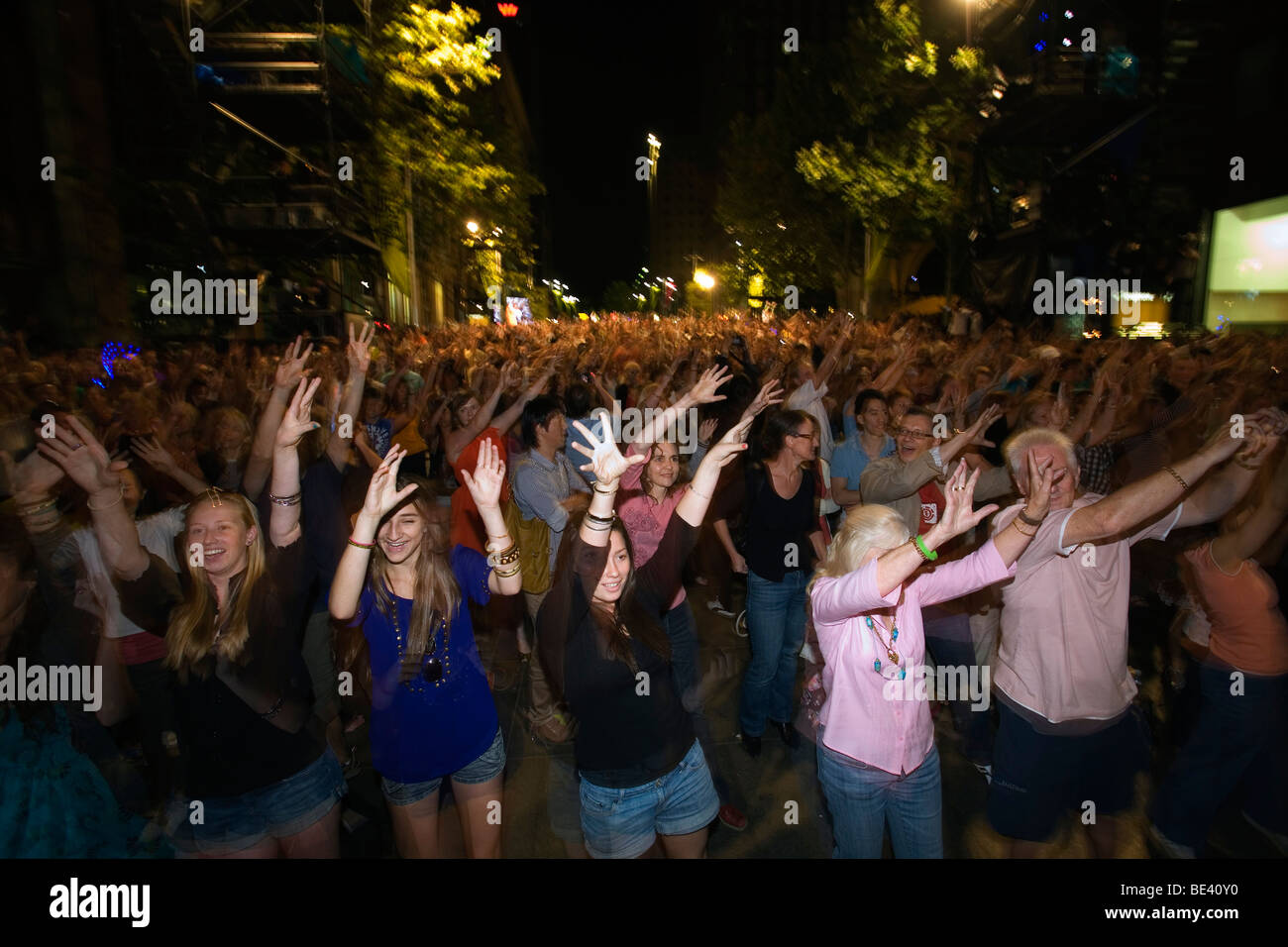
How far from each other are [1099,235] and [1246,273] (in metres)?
2.44

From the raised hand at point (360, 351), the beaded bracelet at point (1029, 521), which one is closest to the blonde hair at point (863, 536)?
the beaded bracelet at point (1029, 521)

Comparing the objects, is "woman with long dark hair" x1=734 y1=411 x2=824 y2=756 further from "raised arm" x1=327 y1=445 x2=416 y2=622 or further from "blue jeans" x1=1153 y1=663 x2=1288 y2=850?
"raised arm" x1=327 y1=445 x2=416 y2=622

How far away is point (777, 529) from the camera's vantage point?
13.0 ft

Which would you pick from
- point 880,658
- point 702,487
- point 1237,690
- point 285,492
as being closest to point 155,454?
point 285,492

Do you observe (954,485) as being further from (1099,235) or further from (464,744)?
(1099,235)

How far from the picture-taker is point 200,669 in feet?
7.90

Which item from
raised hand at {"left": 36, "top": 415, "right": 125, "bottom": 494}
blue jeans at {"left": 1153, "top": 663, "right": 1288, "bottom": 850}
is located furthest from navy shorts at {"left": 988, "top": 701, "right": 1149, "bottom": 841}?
raised hand at {"left": 36, "top": 415, "right": 125, "bottom": 494}

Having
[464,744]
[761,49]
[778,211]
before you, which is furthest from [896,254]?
[761,49]

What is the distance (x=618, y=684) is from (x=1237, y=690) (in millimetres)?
2585

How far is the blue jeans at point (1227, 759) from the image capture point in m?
2.95

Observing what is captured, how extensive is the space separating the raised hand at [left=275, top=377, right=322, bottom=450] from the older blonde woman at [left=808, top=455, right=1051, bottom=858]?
2115 millimetres

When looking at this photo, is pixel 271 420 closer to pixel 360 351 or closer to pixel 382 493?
pixel 360 351

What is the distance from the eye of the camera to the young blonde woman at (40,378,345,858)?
2406 millimetres

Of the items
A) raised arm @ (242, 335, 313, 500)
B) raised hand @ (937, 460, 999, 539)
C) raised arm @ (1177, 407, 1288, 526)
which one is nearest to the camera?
raised hand @ (937, 460, 999, 539)
